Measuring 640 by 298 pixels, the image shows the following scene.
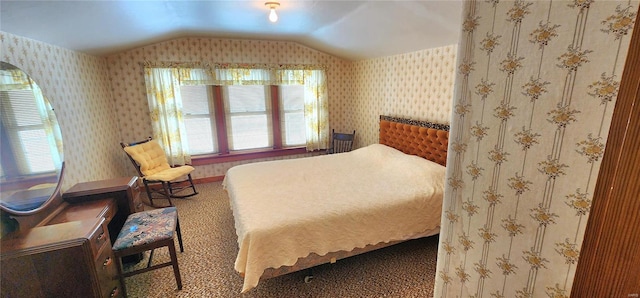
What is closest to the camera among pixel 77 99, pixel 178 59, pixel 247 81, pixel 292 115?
pixel 77 99

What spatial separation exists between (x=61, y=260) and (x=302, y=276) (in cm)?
152

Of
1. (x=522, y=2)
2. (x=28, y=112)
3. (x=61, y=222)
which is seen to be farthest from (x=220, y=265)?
(x=522, y=2)

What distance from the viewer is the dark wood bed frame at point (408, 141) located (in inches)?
81.4

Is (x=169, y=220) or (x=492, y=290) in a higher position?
(x=492, y=290)

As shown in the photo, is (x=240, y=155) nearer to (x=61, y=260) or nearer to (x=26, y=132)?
(x=26, y=132)

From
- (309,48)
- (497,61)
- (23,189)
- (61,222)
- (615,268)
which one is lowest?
(61,222)

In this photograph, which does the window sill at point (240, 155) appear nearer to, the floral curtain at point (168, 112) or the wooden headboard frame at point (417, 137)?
the floral curtain at point (168, 112)

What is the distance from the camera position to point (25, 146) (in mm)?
1645

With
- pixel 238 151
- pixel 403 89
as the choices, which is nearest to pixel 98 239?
pixel 238 151

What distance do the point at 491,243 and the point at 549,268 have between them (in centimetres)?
15

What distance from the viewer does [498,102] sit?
0.78 meters

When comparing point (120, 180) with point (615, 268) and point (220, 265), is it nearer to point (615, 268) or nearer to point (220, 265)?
point (220, 265)

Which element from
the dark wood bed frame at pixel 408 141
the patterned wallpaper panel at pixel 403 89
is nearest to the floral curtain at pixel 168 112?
Answer: the patterned wallpaper panel at pixel 403 89

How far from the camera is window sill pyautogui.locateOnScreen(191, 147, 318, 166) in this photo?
4316 mm
